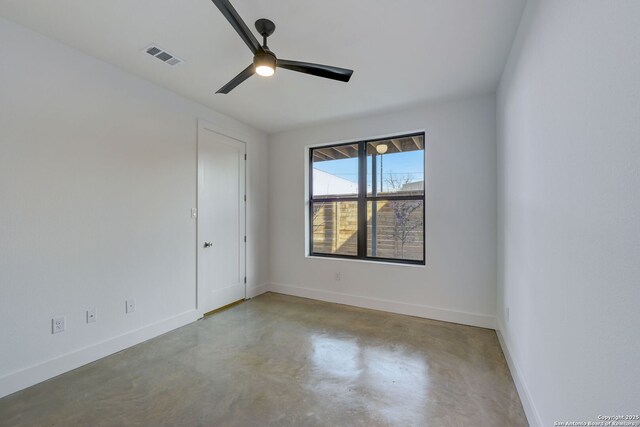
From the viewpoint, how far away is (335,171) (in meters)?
4.25

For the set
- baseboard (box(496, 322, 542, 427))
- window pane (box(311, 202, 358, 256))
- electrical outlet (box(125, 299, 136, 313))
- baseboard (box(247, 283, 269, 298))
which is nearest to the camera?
baseboard (box(496, 322, 542, 427))

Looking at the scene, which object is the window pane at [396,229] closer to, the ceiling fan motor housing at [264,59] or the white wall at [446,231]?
the white wall at [446,231]

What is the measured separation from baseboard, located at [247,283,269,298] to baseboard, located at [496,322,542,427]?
325 centimetres

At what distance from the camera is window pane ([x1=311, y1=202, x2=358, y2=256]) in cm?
408

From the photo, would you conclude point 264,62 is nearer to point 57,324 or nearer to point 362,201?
point 362,201

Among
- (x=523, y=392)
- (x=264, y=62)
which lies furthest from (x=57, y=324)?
(x=523, y=392)

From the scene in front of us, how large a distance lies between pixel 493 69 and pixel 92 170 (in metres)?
3.79

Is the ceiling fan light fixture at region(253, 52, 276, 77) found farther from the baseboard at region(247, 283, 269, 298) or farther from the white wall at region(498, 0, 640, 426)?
the baseboard at region(247, 283, 269, 298)

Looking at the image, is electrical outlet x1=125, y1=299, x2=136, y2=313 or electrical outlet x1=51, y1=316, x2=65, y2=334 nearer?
electrical outlet x1=51, y1=316, x2=65, y2=334

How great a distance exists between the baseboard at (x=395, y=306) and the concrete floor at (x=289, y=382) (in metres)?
0.12

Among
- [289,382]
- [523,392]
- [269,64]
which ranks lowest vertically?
[289,382]

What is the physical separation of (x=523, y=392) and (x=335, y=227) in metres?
2.82

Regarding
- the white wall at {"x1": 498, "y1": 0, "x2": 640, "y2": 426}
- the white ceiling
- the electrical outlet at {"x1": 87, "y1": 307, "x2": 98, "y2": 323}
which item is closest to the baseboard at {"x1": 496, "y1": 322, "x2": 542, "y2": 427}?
the white wall at {"x1": 498, "y1": 0, "x2": 640, "y2": 426}

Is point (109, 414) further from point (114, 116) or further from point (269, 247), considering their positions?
point (269, 247)
